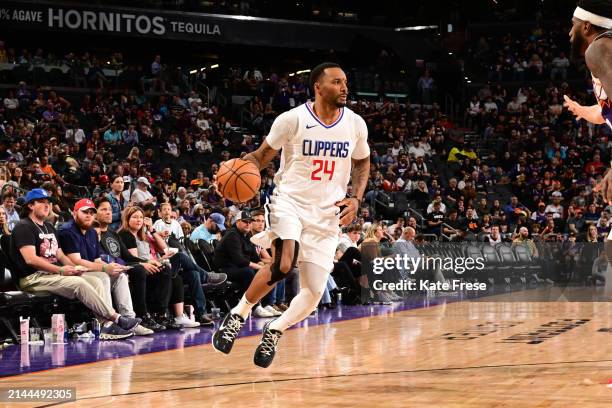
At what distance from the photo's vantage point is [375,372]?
6215 millimetres

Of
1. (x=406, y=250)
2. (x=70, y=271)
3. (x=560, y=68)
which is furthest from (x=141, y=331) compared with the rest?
(x=560, y=68)

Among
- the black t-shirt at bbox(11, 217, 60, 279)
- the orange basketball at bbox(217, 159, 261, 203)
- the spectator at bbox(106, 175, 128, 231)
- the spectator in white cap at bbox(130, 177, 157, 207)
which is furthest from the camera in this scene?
the spectator in white cap at bbox(130, 177, 157, 207)

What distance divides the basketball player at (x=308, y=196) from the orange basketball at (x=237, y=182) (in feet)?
0.45

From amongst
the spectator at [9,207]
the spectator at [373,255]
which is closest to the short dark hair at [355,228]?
the spectator at [373,255]

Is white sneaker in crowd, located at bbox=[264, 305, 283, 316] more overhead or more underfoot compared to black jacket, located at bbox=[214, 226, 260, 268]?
more underfoot

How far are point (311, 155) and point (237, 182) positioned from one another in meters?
0.51

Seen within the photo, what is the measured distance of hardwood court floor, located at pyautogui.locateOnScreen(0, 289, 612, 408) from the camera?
502 centimetres

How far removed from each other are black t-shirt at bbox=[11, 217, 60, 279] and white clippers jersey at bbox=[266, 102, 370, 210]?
323 centimetres

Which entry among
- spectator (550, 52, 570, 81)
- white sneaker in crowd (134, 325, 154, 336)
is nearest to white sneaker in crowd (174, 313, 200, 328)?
white sneaker in crowd (134, 325, 154, 336)

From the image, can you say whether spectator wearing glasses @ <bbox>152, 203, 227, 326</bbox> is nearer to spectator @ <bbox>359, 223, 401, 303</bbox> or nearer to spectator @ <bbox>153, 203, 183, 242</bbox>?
spectator @ <bbox>153, 203, 183, 242</bbox>

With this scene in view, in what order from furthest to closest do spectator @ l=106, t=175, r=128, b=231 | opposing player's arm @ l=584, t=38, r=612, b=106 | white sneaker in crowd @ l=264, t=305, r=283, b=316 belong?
spectator @ l=106, t=175, r=128, b=231 < white sneaker in crowd @ l=264, t=305, r=283, b=316 < opposing player's arm @ l=584, t=38, r=612, b=106

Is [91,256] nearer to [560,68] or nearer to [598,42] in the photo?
[598,42]

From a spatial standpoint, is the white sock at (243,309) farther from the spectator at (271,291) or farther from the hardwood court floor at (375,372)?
the spectator at (271,291)

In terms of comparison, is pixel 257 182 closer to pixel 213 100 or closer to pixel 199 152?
pixel 199 152
